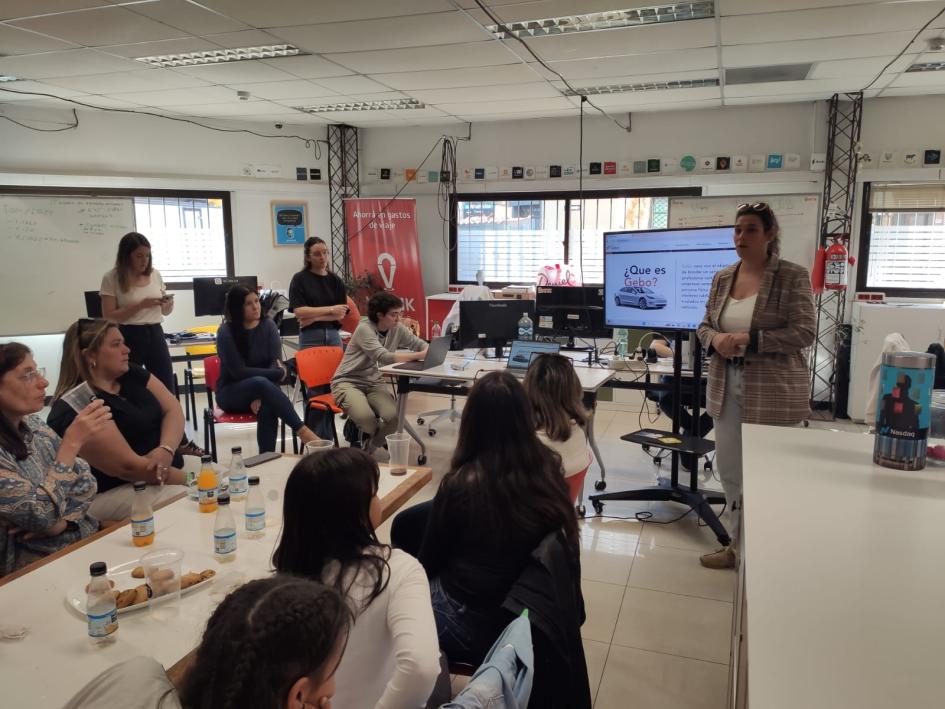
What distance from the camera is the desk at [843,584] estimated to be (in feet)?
2.49

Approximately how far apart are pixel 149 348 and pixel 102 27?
1.93m

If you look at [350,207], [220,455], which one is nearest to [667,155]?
[350,207]

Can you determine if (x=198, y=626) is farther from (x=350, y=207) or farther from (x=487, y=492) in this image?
(x=350, y=207)

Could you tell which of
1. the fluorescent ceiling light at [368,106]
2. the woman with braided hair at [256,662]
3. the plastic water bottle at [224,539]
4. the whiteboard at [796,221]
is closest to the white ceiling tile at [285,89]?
the fluorescent ceiling light at [368,106]

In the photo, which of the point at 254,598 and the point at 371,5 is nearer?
the point at 254,598

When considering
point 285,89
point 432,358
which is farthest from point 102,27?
point 432,358

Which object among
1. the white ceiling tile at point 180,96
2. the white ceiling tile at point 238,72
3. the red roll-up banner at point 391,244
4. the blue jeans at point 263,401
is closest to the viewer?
the blue jeans at point 263,401

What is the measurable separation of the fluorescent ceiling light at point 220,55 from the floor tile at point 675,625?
3901 millimetres

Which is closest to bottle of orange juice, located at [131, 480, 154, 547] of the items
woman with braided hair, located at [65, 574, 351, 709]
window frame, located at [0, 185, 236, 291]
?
woman with braided hair, located at [65, 574, 351, 709]

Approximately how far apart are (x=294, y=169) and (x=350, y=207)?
28.7 inches

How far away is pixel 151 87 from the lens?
548 cm

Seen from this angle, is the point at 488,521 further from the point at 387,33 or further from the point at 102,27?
the point at 102,27

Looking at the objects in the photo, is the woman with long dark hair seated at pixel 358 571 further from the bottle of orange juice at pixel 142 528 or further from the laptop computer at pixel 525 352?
the laptop computer at pixel 525 352

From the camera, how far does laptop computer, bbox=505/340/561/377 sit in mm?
3961
